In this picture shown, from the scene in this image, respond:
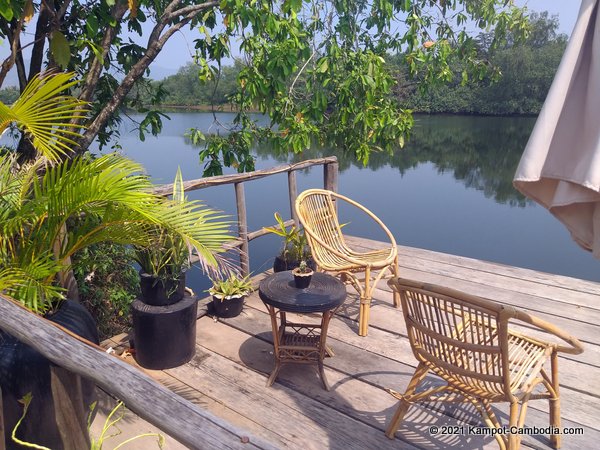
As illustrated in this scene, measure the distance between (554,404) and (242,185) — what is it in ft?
7.46

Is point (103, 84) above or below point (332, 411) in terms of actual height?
above

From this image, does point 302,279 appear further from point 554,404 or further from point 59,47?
point 59,47

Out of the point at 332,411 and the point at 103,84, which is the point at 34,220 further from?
the point at 103,84

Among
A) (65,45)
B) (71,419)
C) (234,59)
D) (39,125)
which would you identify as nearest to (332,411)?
(71,419)

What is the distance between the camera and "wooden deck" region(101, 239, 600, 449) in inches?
79.3

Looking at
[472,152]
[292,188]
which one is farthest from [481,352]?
[472,152]

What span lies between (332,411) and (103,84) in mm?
3057

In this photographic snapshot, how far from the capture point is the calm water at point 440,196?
10.4m

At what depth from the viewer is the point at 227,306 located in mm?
3035

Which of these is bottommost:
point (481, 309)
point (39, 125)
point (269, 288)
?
point (269, 288)

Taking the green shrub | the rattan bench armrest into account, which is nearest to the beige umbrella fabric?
the rattan bench armrest

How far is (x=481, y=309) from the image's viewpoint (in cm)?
158

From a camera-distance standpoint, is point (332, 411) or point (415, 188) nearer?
point (332, 411)

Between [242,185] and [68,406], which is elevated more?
[242,185]
